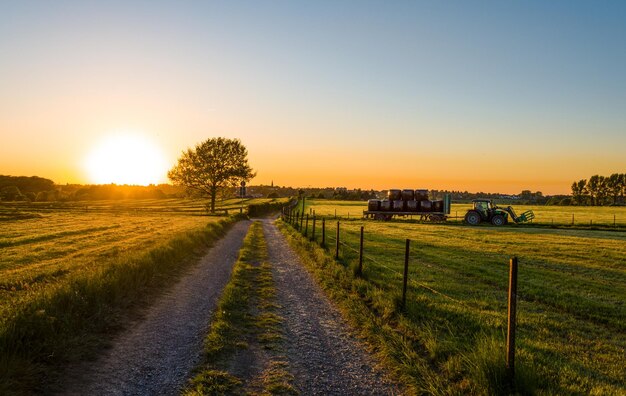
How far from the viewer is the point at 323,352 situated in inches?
273

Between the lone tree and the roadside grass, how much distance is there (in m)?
52.2

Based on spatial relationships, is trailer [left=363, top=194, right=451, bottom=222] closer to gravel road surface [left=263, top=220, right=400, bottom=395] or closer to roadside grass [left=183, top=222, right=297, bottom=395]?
roadside grass [left=183, top=222, right=297, bottom=395]

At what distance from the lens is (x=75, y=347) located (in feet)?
22.2

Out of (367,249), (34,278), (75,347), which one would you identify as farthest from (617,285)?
(34,278)

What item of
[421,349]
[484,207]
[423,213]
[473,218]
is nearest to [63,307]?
[421,349]

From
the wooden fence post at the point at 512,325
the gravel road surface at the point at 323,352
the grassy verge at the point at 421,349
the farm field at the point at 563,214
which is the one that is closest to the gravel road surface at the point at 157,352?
the gravel road surface at the point at 323,352

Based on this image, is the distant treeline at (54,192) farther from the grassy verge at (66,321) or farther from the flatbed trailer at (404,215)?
the grassy verge at (66,321)

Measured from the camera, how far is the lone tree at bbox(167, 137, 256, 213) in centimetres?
6234

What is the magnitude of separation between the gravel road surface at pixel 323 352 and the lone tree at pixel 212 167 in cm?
5380

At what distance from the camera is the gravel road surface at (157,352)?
5.60m

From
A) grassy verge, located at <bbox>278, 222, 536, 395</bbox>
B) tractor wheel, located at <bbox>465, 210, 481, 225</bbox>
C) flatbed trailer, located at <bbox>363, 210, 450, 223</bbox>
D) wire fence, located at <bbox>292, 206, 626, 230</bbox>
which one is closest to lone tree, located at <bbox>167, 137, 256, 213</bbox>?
wire fence, located at <bbox>292, 206, 626, 230</bbox>

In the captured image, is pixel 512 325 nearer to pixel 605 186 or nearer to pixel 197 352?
pixel 197 352

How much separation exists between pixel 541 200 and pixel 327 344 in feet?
485

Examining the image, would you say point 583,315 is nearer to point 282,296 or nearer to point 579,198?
point 282,296
